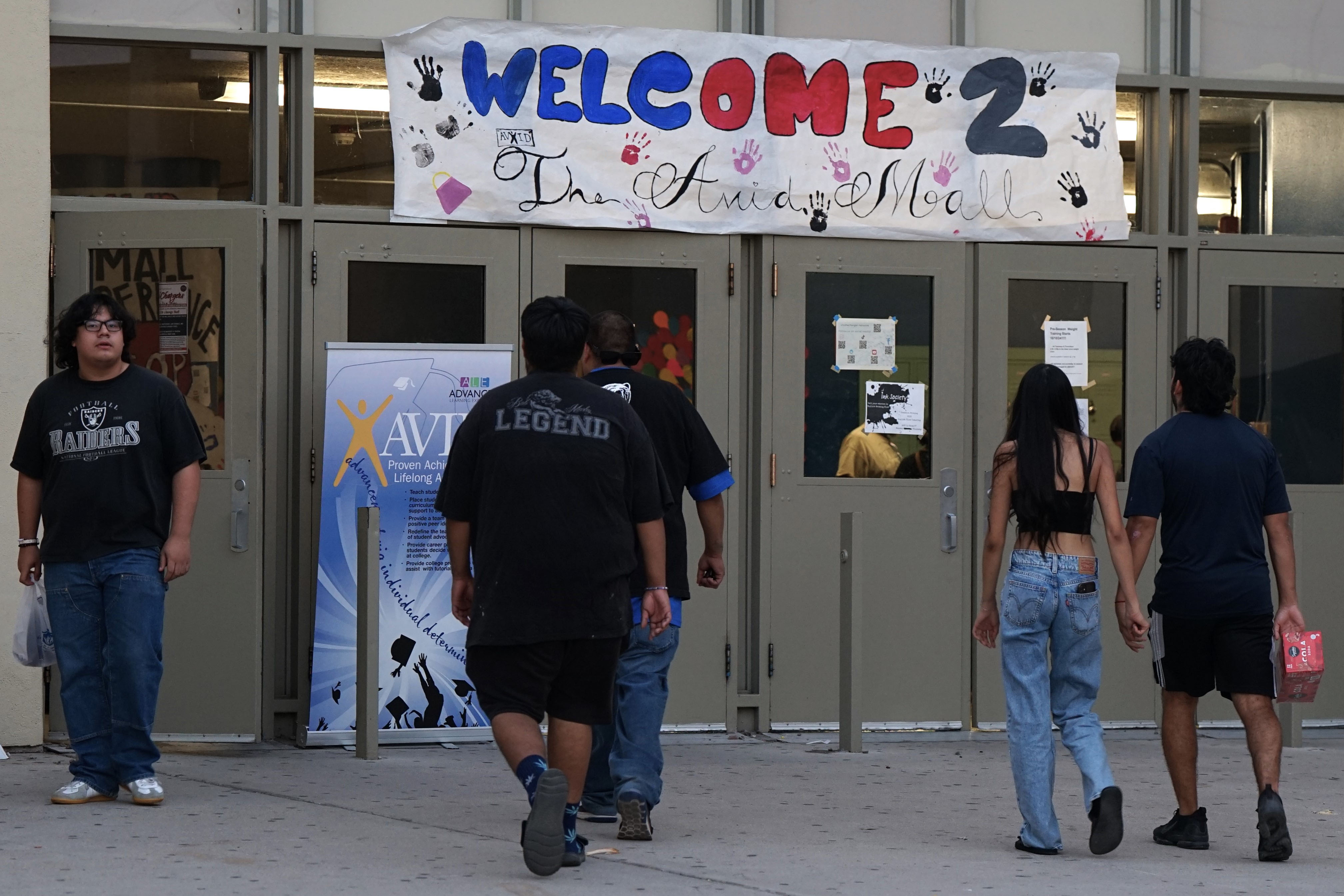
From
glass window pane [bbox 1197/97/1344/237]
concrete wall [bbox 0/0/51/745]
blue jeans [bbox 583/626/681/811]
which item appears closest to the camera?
blue jeans [bbox 583/626/681/811]

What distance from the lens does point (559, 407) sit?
541 cm

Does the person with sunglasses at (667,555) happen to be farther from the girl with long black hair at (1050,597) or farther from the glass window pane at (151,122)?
the glass window pane at (151,122)

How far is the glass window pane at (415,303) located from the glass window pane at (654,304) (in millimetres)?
495

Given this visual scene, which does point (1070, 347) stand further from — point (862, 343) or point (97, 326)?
point (97, 326)

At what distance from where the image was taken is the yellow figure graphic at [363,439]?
824 centimetres

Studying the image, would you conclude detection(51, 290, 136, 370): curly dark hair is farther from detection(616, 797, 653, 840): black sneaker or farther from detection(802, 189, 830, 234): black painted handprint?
detection(802, 189, 830, 234): black painted handprint

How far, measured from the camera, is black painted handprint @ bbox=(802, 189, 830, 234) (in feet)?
29.3

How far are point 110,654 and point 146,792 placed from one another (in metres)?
0.51

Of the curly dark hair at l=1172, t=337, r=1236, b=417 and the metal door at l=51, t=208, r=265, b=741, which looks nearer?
the curly dark hair at l=1172, t=337, r=1236, b=417

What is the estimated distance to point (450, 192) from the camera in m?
8.52

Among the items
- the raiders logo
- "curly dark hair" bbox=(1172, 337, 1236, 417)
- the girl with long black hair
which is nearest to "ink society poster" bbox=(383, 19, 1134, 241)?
the raiders logo

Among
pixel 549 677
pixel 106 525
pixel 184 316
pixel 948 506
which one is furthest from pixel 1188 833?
pixel 184 316

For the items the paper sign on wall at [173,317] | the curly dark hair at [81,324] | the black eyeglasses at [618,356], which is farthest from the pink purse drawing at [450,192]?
the black eyeglasses at [618,356]

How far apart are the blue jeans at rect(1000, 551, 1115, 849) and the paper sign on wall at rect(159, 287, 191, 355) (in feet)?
14.1
